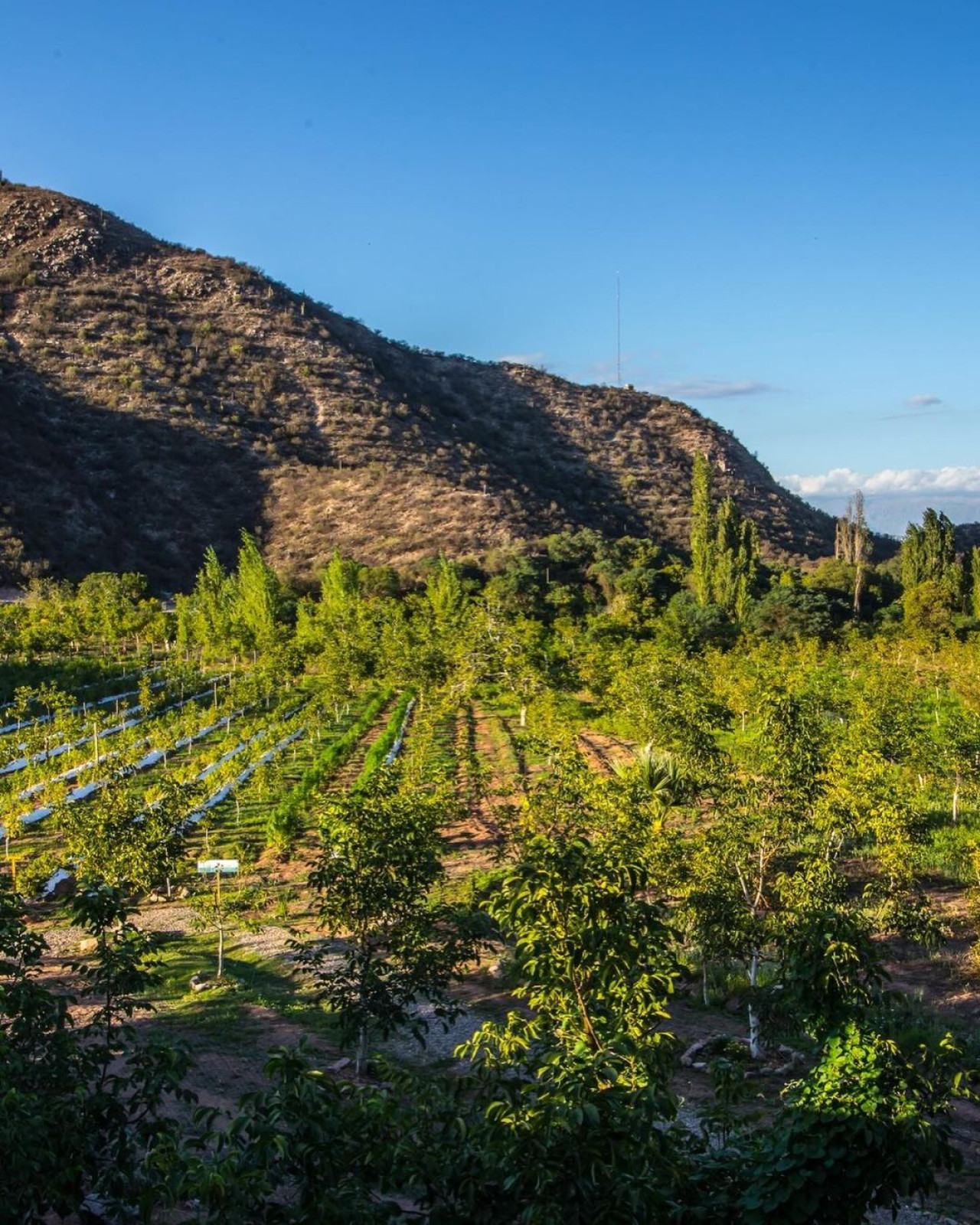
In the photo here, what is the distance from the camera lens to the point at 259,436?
326 ft

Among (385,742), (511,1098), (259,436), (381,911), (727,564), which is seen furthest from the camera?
(259,436)

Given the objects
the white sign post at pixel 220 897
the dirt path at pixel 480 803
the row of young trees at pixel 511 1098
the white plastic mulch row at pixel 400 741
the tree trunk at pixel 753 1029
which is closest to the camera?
the row of young trees at pixel 511 1098

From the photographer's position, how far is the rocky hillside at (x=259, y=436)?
3361 inches

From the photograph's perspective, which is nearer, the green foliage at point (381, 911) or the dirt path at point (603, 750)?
the green foliage at point (381, 911)

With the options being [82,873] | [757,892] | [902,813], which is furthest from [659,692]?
[82,873]

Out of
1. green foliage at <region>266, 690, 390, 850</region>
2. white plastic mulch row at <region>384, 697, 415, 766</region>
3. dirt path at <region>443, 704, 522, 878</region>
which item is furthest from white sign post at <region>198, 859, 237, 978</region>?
white plastic mulch row at <region>384, 697, 415, 766</region>

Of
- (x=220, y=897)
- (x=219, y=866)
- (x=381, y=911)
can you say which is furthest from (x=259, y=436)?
(x=381, y=911)

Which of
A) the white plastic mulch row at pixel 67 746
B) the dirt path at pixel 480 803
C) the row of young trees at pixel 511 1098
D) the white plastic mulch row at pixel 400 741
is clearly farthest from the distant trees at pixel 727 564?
the row of young trees at pixel 511 1098

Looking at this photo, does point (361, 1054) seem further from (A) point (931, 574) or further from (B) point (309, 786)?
(A) point (931, 574)

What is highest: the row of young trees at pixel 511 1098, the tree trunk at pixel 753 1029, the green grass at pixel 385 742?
the row of young trees at pixel 511 1098

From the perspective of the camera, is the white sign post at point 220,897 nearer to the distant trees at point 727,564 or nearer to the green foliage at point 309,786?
the green foliage at point 309,786

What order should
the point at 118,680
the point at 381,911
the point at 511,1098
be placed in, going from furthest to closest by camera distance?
the point at 118,680 < the point at 381,911 < the point at 511,1098

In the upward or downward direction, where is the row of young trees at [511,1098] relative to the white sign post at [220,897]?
upward

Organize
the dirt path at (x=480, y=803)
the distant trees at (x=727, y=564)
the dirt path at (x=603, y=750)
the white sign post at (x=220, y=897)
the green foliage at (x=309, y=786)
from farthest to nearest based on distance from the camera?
the distant trees at (x=727, y=564) → the dirt path at (x=603, y=750) → the green foliage at (x=309, y=786) → the dirt path at (x=480, y=803) → the white sign post at (x=220, y=897)
